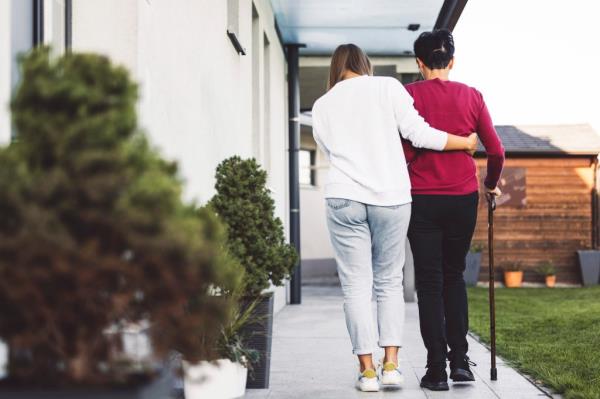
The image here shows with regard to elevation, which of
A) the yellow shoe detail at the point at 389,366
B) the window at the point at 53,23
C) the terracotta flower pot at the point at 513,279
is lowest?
the terracotta flower pot at the point at 513,279

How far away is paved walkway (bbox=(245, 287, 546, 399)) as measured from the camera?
333 cm

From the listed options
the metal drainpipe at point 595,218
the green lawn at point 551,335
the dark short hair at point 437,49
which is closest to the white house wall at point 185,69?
the dark short hair at point 437,49

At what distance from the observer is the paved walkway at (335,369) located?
3332 millimetres

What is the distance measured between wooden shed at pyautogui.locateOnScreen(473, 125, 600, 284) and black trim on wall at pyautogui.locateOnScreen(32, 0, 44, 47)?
11.7m

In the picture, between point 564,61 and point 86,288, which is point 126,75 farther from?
point 564,61

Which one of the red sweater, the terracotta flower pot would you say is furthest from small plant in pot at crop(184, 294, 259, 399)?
the terracotta flower pot

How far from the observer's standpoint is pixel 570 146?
14180mm

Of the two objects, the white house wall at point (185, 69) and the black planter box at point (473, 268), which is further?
the black planter box at point (473, 268)

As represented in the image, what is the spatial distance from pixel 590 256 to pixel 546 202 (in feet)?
3.93

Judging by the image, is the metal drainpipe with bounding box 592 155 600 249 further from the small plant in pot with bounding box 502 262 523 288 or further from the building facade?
the building facade

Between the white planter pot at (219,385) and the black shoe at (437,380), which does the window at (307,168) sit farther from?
the white planter pot at (219,385)

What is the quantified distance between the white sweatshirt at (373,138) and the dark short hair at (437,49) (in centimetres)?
20

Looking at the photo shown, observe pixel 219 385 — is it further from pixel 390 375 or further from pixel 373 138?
pixel 373 138

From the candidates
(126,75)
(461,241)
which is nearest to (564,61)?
(461,241)
